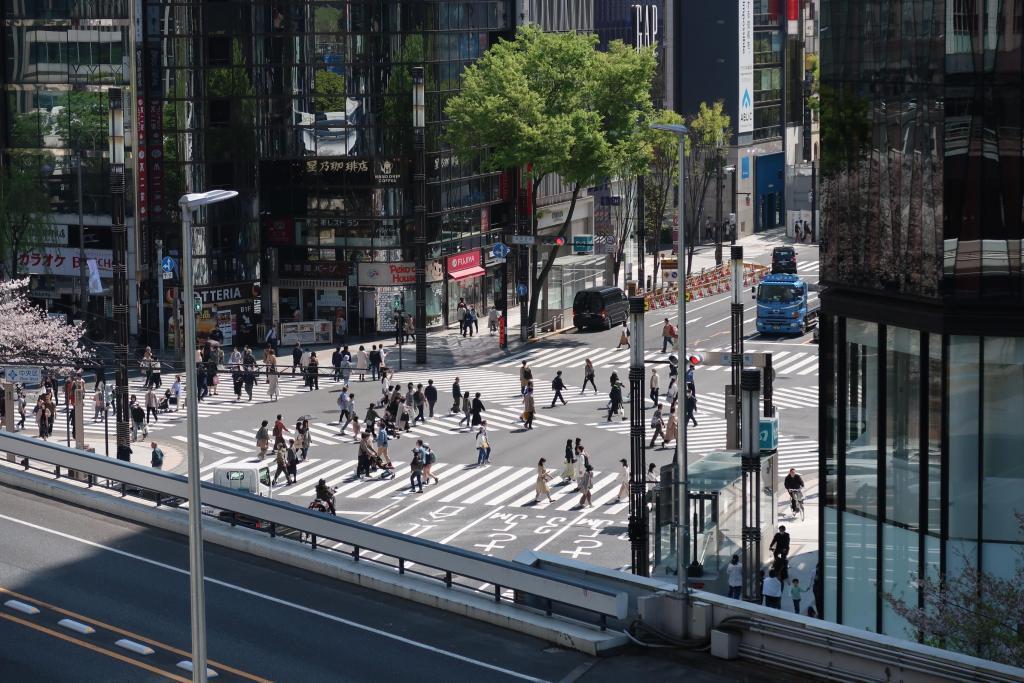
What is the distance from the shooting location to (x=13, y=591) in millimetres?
34156

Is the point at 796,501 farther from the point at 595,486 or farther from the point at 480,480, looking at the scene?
the point at 480,480

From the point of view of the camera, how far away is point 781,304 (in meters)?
85.0

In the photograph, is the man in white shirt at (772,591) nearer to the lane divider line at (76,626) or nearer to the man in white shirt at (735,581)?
the man in white shirt at (735,581)

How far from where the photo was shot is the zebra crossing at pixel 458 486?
55500 millimetres

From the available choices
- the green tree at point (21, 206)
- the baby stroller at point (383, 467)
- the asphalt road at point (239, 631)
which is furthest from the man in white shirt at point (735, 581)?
the green tree at point (21, 206)

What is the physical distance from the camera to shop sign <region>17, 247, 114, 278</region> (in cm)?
8238

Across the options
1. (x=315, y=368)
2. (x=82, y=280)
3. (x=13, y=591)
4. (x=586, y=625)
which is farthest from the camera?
(x=82, y=280)

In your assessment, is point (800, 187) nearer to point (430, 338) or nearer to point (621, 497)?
point (430, 338)

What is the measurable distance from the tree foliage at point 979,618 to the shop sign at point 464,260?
59.2 m

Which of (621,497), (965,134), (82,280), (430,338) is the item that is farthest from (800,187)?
(965,134)

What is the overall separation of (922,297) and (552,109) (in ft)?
170

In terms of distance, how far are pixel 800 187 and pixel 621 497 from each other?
7926 centimetres

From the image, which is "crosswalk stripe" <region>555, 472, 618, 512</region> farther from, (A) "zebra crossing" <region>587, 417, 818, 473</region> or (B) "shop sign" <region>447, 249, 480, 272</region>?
(B) "shop sign" <region>447, 249, 480, 272</region>

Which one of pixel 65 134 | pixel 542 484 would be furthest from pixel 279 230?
pixel 542 484
